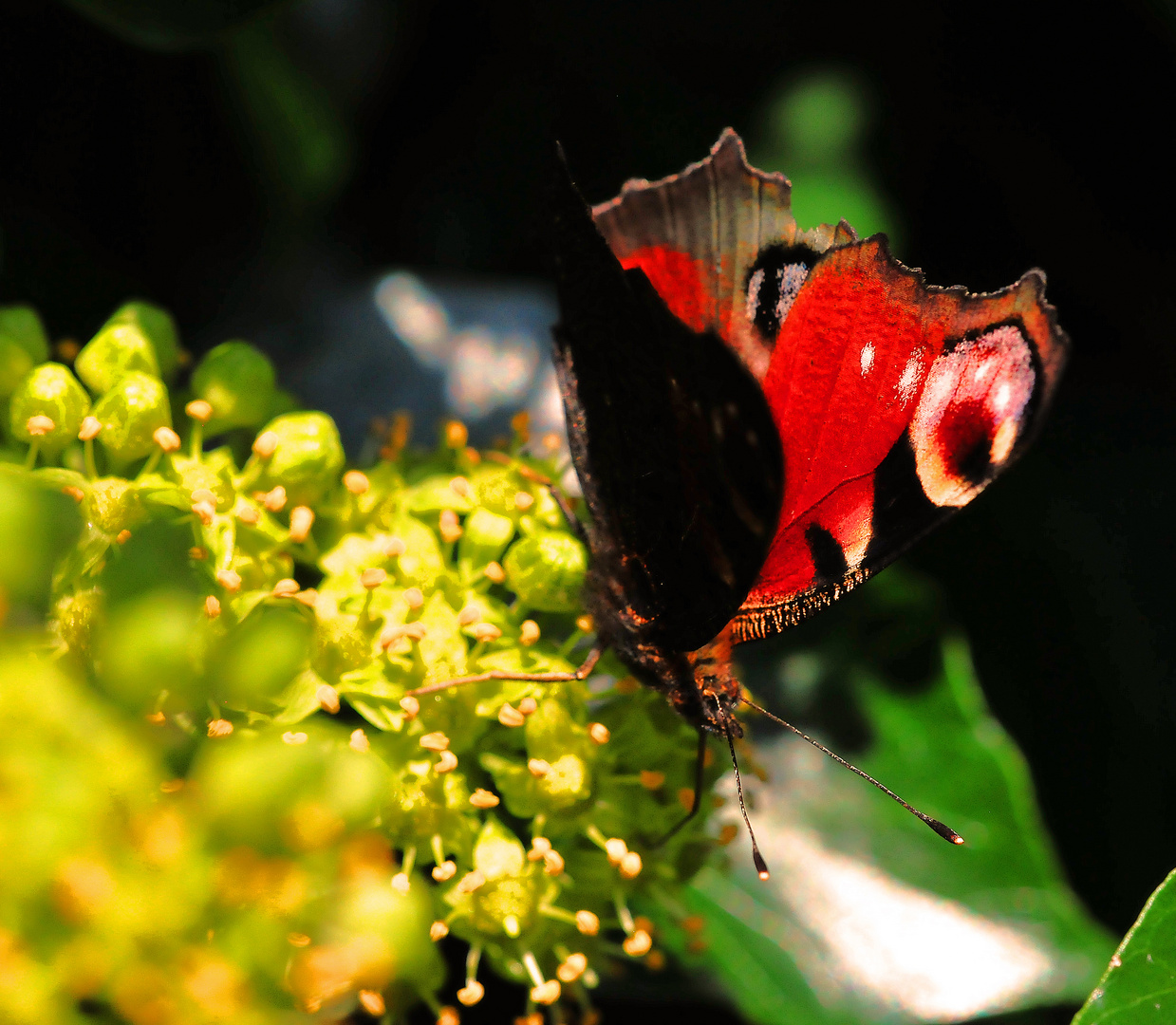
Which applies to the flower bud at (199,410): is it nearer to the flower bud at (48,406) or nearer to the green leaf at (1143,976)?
the flower bud at (48,406)

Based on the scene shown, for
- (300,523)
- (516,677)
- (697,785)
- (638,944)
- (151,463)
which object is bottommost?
(638,944)

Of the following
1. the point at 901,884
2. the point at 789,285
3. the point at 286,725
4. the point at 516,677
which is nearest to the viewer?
the point at 286,725

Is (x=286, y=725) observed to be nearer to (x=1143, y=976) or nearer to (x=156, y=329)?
(x=156, y=329)

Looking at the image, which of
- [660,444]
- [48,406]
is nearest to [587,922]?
[660,444]

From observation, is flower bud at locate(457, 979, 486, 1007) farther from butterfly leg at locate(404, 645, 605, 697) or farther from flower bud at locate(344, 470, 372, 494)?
flower bud at locate(344, 470, 372, 494)

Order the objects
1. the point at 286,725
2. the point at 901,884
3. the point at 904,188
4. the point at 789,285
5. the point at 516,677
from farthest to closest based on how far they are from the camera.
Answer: the point at 904,188
the point at 901,884
the point at 789,285
the point at 516,677
the point at 286,725

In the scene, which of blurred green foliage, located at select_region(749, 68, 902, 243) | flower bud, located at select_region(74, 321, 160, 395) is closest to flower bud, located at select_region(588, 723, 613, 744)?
flower bud, located at select_region(74, 321, 160, 395)
